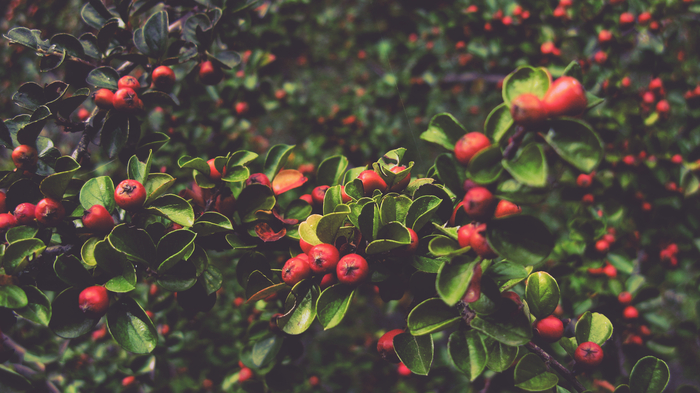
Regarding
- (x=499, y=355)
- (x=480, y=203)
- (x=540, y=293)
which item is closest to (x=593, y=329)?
(x=540, y=293)

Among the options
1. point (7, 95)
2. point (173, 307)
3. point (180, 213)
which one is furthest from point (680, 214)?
point (7, 95)

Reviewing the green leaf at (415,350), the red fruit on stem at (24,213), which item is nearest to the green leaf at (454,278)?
the green leaf at (415,350)

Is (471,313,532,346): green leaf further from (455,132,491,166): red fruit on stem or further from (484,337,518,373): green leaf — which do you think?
(455,132,491,166): red fruit on stem

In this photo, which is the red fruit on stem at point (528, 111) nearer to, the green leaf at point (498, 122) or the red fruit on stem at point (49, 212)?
the green leaf at point (498, 122)

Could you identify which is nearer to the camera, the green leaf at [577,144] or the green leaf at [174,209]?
the green leaf at [577,144]

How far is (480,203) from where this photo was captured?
2.32 ft

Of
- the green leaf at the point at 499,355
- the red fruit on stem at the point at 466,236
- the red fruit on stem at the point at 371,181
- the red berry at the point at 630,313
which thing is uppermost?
the red fruit on stem at the point at 466,236

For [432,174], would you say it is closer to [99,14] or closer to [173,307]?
[99,14]

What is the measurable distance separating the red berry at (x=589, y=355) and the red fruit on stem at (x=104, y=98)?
1.61 meters

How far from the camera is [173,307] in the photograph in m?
1.98

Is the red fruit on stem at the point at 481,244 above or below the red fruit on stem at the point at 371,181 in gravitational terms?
above

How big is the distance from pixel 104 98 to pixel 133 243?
1.78ft

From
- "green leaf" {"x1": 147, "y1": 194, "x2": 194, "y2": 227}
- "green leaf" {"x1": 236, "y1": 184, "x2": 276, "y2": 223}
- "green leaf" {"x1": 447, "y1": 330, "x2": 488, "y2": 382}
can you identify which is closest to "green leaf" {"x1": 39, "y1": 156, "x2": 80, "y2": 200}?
"green leaf" {"x1": 147, "y1": 194, "x2": 194, "y2": 227}

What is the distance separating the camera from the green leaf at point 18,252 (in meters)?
0.93
